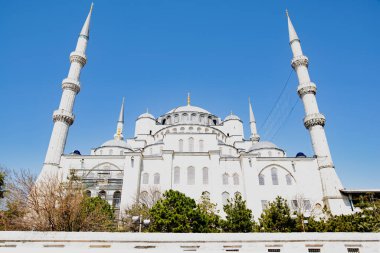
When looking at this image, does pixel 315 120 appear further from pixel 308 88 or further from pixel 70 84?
pixel 70 84

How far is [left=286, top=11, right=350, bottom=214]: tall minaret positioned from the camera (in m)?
22.7

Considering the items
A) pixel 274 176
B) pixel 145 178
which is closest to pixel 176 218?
pixel 145 178

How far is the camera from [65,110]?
26.2m

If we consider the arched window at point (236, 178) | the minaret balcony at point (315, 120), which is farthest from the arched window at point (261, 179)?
the minaret balcony at point (315, 120)

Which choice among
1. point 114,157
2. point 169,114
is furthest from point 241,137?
point 114,157

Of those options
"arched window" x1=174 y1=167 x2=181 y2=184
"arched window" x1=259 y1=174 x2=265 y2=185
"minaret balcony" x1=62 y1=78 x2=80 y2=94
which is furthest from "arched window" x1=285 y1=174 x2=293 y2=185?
"minaret balcony" x1=62 y1=78 x2=80 y2=94

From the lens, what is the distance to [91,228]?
589 inches

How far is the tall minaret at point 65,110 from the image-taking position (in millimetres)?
24083
